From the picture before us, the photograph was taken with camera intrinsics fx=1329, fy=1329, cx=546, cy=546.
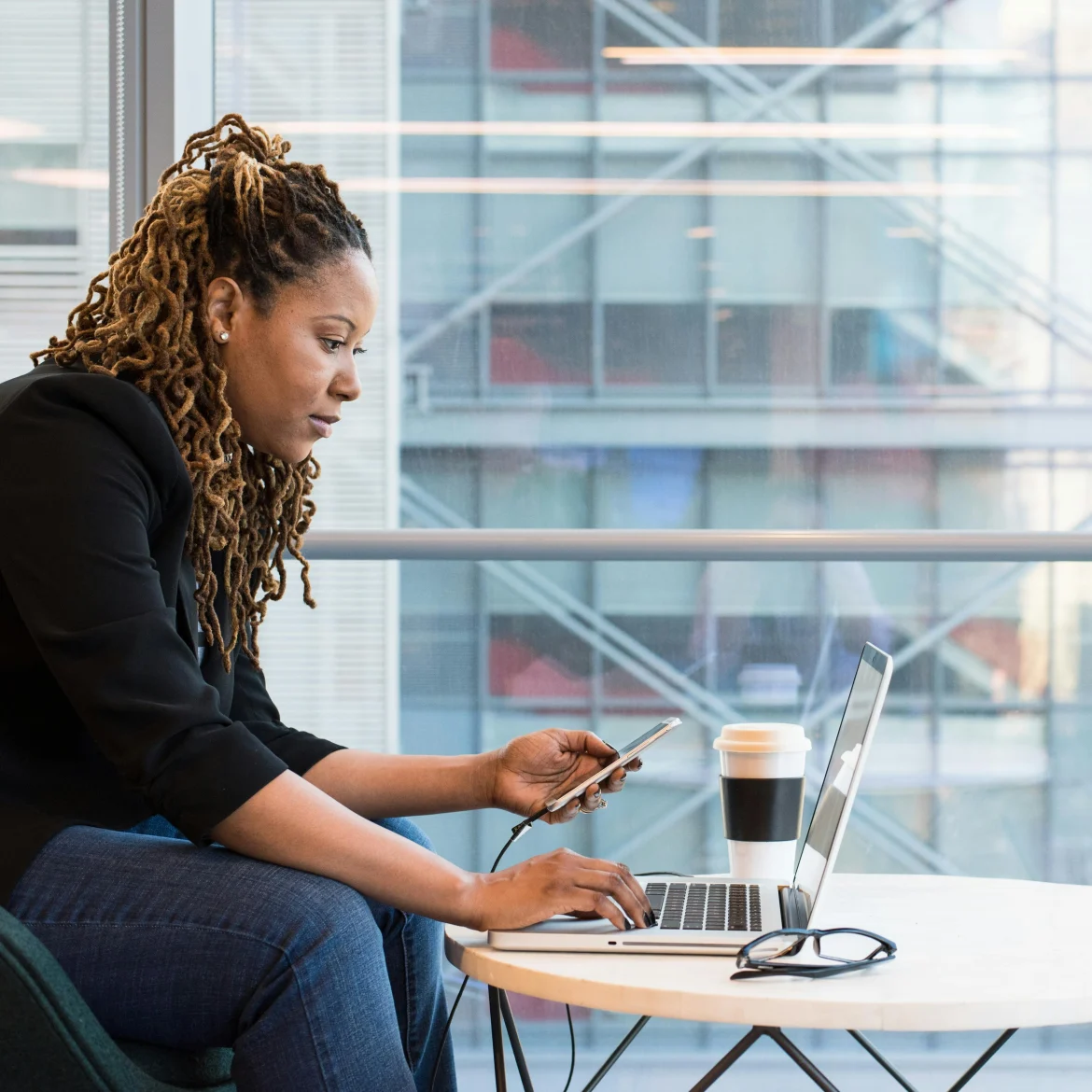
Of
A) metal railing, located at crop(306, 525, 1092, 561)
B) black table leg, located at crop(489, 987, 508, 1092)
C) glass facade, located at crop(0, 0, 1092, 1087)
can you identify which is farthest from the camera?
glass facade, located at crop(0, 0, 1092, 1087)

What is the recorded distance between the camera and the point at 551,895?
1114mm

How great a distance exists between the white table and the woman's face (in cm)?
56

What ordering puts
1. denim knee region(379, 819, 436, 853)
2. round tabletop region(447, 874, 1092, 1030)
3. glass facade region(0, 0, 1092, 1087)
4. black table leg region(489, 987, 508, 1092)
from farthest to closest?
glass facade region(0, 0, 1092, 1087)
denim knee region(379, 819, 436, 853)
black table leg region(489, 987, 508, 1092)
round tabletop region(447, 874, 1092, 1030)

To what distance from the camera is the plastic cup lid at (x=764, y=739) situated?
1382 millimetres

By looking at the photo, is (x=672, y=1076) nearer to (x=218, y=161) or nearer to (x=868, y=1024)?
(x=868, y=1024)

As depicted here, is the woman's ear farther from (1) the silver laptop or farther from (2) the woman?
(1) the silver laptop

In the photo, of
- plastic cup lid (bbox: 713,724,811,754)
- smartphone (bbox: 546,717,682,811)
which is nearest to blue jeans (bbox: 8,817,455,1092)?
smartphone (bbox: 546,717,682,811)

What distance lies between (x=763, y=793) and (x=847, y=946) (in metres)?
0.30

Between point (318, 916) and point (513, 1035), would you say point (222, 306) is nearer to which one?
point (318, 916)

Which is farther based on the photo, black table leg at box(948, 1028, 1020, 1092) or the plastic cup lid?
the plastic cup lid

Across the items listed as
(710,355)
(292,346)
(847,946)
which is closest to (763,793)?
(847,946)

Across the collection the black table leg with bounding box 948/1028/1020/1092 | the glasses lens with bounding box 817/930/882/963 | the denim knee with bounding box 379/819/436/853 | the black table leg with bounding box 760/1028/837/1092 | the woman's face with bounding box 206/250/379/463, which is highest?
the woman's face with bounding box 206/250/379/463

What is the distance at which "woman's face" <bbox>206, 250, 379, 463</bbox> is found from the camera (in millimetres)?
1349

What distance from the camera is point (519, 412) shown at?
2219 millimetres
